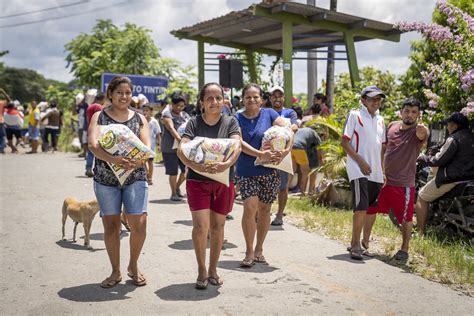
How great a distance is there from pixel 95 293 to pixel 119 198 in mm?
865

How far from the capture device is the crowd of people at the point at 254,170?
5391 mm

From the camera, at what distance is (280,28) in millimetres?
14375

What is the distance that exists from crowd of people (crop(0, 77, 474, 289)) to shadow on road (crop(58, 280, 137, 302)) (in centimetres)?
9

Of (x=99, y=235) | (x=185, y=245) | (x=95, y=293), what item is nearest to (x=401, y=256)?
(x=185, y=245)

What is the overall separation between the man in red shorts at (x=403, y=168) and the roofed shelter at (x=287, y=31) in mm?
6321

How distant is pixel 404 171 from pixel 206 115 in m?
2.64

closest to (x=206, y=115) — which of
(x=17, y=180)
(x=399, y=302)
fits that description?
(x=399, y=302)

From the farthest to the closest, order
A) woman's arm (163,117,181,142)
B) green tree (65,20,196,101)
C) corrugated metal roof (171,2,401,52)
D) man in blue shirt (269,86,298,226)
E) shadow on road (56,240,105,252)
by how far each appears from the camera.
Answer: green tree (65,20,196,101)
corrugated metal roof (171,2,401,52)
woman's arm (163,117,181,142)
man in blue shirt (269,86,298,226)
shadow on road (56,240,105,252)

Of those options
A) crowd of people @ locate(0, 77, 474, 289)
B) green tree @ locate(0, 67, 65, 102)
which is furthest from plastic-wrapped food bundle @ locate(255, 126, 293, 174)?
green tree @ locate(0, 67, 65, 102)

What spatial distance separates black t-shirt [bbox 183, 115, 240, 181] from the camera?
18.0 ft

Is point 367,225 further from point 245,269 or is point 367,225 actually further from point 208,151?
point 208,151

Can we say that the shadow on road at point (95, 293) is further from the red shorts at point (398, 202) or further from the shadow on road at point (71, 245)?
the red shorts at point (398, 202)

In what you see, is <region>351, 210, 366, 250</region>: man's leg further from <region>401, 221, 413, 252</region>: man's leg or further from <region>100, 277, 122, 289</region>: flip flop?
<region>100, 277, 122, 289</region>: flip flop

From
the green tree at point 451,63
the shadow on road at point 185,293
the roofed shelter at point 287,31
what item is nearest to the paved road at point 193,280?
the shadow on road at point 185,293
